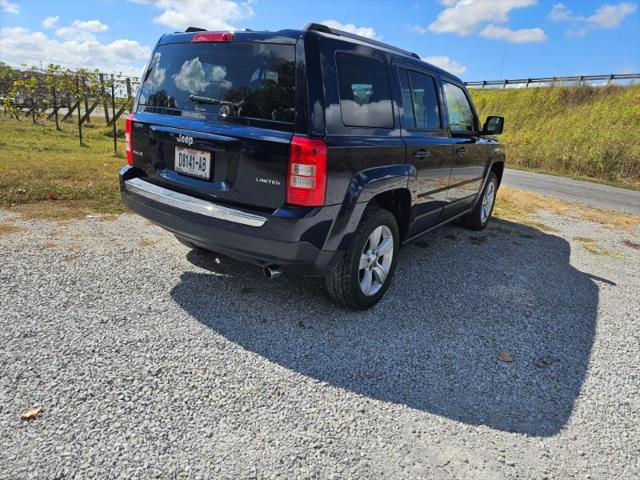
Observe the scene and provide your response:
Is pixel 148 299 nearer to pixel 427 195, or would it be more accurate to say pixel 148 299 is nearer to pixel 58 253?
pixel 58 253

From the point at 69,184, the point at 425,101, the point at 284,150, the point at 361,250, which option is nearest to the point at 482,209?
the point at 425,101

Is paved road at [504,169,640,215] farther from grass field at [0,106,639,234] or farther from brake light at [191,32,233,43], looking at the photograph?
brake light at [191,32,233,43]

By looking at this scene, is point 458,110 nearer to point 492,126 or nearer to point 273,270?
point 492,126

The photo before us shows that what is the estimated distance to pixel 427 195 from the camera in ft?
13.4

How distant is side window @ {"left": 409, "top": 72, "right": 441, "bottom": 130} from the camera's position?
3.82m

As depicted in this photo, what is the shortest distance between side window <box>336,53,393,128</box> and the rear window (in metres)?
0.40

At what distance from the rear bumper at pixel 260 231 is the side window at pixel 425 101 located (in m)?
1.57

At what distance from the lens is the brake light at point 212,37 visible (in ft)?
9.54

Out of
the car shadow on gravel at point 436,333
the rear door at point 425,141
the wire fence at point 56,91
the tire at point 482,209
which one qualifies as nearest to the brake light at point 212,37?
the rear door at point 425,141

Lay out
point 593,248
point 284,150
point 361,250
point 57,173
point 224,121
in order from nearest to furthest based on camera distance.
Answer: point 284,150
point 224,121
point 361,250
point 593,248
point 57,173

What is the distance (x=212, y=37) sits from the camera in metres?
2.99

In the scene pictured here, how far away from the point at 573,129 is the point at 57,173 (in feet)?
81.6

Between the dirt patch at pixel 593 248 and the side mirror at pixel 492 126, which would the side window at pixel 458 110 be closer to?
the side mirror at pixel 492 126

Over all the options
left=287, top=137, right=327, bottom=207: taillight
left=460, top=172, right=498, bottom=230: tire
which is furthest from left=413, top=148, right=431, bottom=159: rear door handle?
left=460, top=172, right=498, bottom=230: tire
